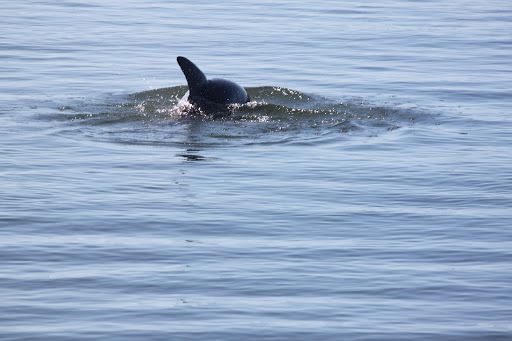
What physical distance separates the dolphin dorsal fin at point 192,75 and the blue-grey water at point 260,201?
0.56m

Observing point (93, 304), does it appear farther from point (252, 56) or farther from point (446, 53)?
point (446, 53)

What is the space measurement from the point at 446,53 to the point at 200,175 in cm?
1565

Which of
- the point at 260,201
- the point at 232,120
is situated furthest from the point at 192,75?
the point at 260,201

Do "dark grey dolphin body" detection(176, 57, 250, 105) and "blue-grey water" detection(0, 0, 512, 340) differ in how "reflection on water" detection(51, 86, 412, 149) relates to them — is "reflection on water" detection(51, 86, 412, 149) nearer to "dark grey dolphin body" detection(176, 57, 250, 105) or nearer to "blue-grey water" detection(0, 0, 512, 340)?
"blue-grey water" detection(0, 0, 512, 340)

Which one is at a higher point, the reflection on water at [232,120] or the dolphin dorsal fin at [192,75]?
the dolphin dorsal fin at [192,75]

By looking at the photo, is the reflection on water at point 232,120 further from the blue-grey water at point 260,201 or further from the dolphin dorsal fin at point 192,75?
the dolphin dorsal fin at point 192,75

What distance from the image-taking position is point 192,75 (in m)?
17.1

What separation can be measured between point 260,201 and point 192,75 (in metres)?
5.28

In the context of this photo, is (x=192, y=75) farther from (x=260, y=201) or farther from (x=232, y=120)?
(x=260, y=201)

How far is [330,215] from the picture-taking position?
11.8 m

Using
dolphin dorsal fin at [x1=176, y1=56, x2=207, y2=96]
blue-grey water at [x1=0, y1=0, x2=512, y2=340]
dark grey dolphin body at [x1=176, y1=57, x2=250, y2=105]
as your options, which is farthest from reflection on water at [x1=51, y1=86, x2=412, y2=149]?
dolphin dorsal fin at [x1=176, y1=56, x2=207, y2=96]

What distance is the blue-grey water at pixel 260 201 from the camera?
8734 millimetres

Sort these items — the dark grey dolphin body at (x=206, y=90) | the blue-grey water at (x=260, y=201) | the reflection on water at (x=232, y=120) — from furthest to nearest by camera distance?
1. the dark grey dolphin body at (x=206, y=90)
2. the reflection on water at (x=232, y=120)
3. the blue-grey water at (x=260, y=201)

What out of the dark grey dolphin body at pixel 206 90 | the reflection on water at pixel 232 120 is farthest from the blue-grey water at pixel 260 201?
the dark grey dolphin body at pixel 206 90
